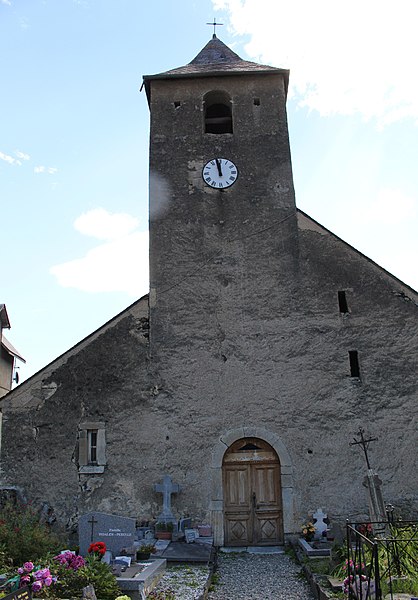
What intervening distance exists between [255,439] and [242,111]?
8431 millimetres

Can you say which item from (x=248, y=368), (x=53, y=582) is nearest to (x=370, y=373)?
(x=248, y=368)

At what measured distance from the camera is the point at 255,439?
12.1 metres

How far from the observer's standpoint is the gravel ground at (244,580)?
7.98 m

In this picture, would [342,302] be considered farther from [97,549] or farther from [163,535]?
[97,549]

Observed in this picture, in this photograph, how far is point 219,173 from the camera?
13906mm

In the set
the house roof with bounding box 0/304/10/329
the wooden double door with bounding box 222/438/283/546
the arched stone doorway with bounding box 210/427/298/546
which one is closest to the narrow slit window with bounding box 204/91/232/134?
the arched stone doorway with bounding box 210/427/298/546

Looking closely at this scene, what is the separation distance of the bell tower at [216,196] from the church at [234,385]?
0.05 meters

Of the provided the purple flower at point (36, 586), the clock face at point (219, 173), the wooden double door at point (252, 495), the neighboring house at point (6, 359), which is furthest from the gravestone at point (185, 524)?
the neighboring house at point (6, 359)

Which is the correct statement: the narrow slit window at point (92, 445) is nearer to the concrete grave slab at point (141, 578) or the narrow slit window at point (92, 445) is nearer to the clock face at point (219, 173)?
the concrete grave slab at point (141, 578)

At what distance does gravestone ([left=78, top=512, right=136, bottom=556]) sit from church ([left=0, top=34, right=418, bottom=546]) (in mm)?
2550

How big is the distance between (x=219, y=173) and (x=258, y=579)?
9163mm

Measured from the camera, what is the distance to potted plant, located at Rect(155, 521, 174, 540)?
36.2 feet

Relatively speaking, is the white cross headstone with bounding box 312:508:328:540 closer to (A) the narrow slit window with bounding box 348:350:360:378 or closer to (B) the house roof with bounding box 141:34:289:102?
(A) the narrow slit window with bounding box 348:350:360:378

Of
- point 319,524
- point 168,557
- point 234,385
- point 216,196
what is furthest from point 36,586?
point 216,196
